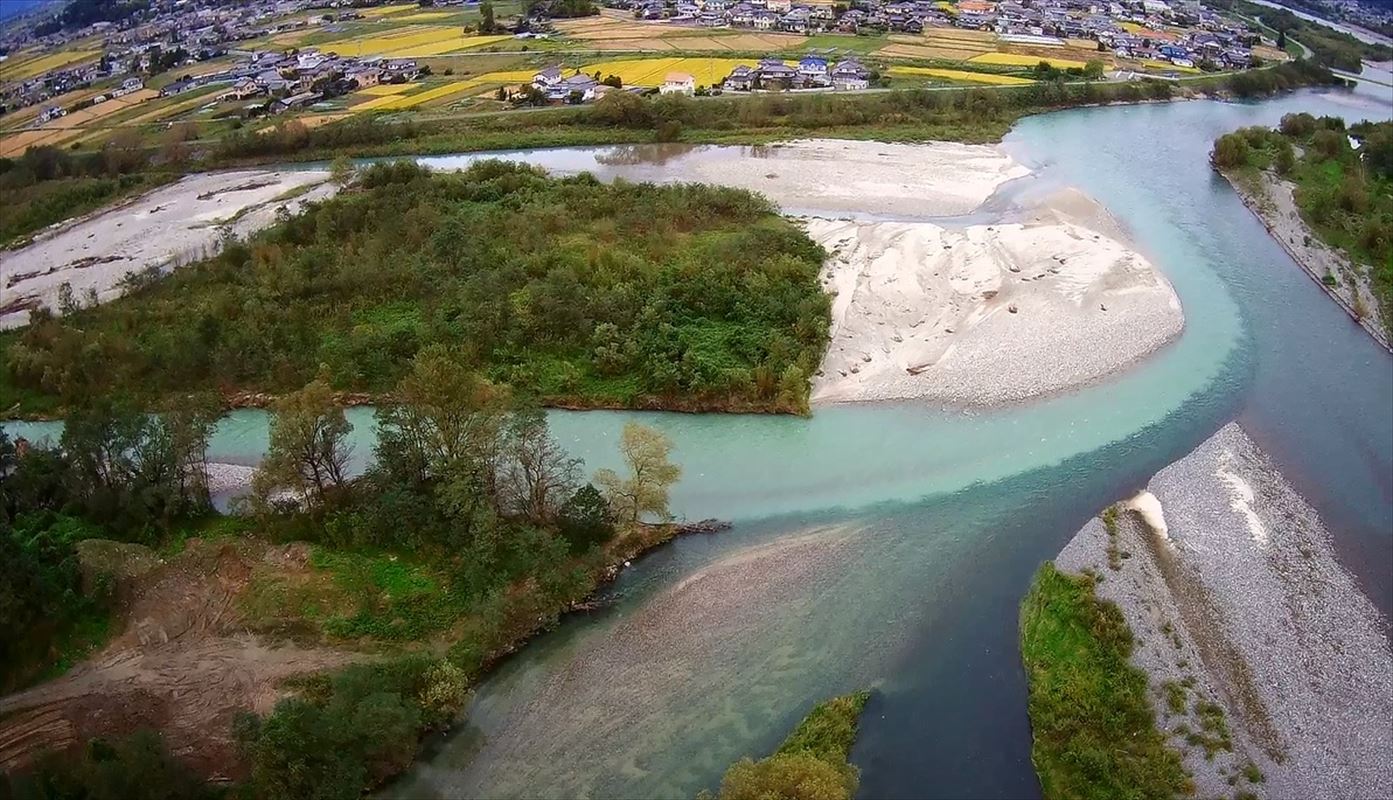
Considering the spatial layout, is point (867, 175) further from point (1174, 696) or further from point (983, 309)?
point (1174, 696)

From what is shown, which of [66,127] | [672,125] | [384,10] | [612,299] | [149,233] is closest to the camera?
[612,299]

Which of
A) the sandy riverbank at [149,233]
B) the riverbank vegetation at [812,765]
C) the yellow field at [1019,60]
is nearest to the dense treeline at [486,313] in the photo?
the sandy riverbank at [149,233]

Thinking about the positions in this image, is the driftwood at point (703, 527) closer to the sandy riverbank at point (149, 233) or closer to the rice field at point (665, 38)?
the sandy riverbank at point (149, 233)

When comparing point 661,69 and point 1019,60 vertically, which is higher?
point 661,69

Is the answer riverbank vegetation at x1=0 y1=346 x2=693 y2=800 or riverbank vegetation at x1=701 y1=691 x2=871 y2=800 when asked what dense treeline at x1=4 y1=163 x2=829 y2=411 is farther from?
riverbank vegetation at x1=701 y1=691 x2=871 y2=800

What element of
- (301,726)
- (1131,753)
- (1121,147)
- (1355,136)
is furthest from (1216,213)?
(301,726)

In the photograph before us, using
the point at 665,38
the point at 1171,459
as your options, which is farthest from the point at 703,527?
the point at 665,38

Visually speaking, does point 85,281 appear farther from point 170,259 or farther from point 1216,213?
point 1216,213

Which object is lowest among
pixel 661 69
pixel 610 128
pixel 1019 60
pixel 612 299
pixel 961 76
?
pixel 612 299
